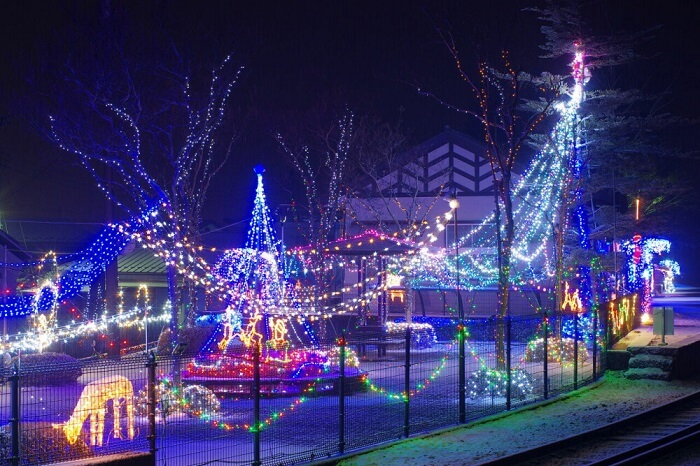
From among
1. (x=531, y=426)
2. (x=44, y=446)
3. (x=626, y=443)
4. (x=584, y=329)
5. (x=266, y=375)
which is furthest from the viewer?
(x=584, y=329)

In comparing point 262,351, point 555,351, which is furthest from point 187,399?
point 555,351

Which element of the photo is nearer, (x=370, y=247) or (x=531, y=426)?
(x=531, y=426)

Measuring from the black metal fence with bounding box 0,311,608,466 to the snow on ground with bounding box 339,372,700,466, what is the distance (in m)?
0.42

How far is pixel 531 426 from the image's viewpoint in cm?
1198

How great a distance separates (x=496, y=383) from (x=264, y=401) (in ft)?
14.5

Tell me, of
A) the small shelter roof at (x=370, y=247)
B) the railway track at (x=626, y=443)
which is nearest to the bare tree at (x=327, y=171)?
the small shelter roof at (x=370, y=247)

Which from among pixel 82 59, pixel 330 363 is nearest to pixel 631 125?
pixel 330 363

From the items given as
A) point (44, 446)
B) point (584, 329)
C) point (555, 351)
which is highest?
point (584, 329)

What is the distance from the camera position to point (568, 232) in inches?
1062

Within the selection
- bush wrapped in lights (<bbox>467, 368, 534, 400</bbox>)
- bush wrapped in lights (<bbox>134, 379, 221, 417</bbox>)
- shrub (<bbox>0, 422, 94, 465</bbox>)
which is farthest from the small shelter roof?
shrub (<bbox>0, 422, 94, 465</bbox>)

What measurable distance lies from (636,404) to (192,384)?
27.1 ft

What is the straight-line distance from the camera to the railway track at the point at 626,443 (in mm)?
10070

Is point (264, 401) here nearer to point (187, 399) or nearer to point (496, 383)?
point (187, 399)

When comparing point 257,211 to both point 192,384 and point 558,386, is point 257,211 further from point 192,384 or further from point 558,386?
point 558,386
